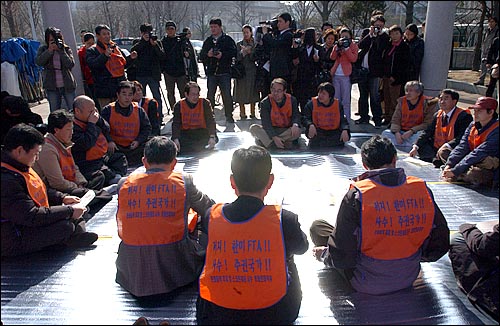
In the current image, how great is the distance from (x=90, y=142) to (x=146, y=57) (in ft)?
10.4

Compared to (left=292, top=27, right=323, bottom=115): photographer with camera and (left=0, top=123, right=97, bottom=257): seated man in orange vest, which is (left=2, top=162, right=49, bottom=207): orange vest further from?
(left=292, top=27, right=323, bottom=115): photographer with camera

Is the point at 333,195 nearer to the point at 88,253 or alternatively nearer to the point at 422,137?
the point at 422,137

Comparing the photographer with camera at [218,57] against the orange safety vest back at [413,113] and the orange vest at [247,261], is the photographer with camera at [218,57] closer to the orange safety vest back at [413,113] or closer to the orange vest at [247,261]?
the orange safety vest back at [413,113]

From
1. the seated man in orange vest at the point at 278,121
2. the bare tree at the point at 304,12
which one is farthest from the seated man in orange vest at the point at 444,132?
the bare tree at the point at 304,12

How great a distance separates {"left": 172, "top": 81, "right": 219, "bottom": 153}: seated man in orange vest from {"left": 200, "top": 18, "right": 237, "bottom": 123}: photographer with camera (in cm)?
187

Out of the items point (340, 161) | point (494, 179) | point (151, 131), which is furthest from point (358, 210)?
point (151, 131)

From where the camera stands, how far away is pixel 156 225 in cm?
220

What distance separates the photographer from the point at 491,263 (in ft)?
7.31

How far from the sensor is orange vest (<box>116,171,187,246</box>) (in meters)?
2.18

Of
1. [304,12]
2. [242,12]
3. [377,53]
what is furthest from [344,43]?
[242,12]

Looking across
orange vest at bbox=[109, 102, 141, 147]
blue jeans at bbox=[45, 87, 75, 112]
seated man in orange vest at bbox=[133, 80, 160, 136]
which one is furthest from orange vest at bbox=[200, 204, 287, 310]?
blue jeans at bbox=[45, 87, 75, 112]

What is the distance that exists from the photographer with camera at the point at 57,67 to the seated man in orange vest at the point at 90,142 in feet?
5.83

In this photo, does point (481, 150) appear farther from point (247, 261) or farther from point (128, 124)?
point (128, 124)

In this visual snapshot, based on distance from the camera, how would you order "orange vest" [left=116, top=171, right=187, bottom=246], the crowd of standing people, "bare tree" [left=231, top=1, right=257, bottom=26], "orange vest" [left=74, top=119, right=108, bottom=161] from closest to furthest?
the crowd of standing people
"orange vest" [left=116, top=171, right=187, bottom=246]
"orange vest" [left=74, top=119, right=108, bottom=161]
"bare tree" [left=231, top=1, right=257, bottom=26]
